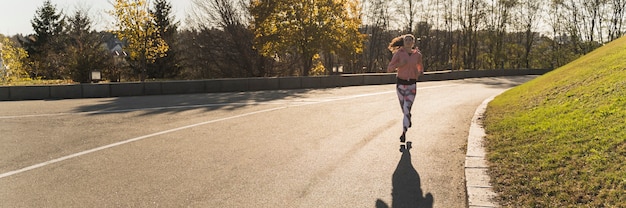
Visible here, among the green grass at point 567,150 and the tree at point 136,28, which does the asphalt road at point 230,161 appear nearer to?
the green grass at point 567,150

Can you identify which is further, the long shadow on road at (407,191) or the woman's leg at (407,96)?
the woman's leg at (407,96)

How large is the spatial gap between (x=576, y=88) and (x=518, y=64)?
185 ft

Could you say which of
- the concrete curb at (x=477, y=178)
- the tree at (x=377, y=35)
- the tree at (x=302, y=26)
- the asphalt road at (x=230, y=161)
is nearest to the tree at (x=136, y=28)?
the tree at (x=302, y=26)

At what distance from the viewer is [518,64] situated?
58719 mm

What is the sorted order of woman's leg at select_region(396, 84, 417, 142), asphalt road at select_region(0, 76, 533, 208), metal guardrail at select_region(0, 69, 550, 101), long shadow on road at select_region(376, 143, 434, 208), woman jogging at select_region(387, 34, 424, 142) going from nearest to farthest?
long shadow on road at select_region(376, 143, 434, 208) → asphalt road at select_region(0, 76, 533, 208) → woman jogging at select_region(387, 34, 424, 142) → woman's leg at select_region(396, 84, 417, 142) → metal guardrail at select_region(0, 69, 550, 101)

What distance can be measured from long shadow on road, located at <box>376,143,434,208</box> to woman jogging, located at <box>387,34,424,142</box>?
70.4 inches

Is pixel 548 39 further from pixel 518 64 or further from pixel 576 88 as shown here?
pixel 576 88

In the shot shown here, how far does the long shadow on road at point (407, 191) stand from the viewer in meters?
3.76

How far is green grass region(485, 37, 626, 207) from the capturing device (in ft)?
11.2

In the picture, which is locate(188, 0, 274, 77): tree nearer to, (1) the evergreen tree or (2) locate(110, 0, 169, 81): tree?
(2) locate(110, 0, 169, 81): tree

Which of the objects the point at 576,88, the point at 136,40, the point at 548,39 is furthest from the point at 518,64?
the point at 576,88

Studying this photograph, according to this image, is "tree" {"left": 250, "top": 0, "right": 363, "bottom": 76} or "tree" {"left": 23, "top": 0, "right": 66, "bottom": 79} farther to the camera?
"tree" {"left": 23, "top": 0, "right": 66, "bottom": 79}

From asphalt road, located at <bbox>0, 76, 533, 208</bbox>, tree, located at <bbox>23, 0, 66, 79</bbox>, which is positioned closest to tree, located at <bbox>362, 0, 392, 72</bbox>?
tree, located at <bbox>23, 0, 66, 79</bbox>

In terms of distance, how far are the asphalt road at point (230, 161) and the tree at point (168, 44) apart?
93.2 ft
